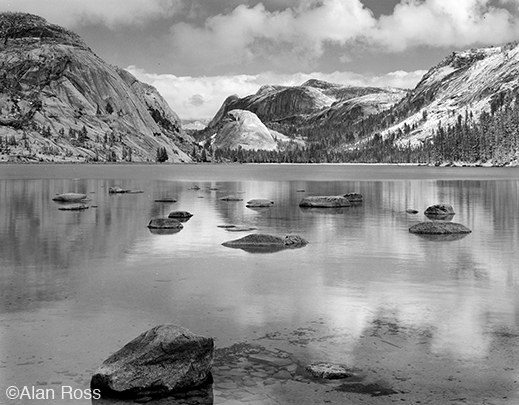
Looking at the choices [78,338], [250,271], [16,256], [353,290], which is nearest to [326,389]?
[78,338]

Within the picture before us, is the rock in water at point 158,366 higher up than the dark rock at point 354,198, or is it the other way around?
the dark rock at point 354,198

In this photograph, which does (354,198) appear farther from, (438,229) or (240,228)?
(438,229)

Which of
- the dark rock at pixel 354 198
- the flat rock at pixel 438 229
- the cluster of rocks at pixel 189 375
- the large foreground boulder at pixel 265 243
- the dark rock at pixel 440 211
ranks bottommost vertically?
the cluster of rocks at pixel 189 375

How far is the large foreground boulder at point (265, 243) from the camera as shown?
32225 mm

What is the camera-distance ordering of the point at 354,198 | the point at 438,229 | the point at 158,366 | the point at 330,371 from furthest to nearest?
the point at 354,198 < the point at 438,229 < the point at 330,371 < the point at 158,366

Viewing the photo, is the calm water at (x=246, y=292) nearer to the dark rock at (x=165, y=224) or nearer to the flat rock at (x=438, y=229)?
the flat rock at (x=438, y=229)

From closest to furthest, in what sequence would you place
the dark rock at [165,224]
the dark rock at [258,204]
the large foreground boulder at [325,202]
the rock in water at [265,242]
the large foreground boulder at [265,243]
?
the large foreground boulder at [265,243] < the rock in water at [265,242] < the dark rock at [165,224] < the large foreground boulder at [325,202] < the dark rock at [258,204]

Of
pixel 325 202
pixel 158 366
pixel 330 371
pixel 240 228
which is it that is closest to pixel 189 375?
pixel 158 366

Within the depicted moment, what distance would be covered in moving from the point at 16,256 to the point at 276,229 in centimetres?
1783

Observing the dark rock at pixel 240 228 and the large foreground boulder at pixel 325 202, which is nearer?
the dark rock at pixel 240 228

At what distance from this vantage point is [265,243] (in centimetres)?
3259

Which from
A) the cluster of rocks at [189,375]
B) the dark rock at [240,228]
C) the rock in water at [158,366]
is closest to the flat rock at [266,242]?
the dark rock at [240,228]

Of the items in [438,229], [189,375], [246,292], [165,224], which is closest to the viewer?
[189,375]

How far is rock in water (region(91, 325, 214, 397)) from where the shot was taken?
41.8 feet
